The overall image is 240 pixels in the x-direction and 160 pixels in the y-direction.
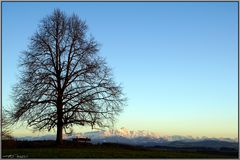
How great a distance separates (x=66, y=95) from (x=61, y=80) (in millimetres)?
1472

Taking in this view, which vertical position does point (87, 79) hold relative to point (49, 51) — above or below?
below

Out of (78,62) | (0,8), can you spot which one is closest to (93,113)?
(78,62)

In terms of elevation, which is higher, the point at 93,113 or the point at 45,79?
the point at 45,79

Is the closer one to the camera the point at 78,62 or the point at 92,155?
the point at 92,155

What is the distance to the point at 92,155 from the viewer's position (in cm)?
2691

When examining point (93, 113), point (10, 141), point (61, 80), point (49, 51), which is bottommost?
point (10, 141)

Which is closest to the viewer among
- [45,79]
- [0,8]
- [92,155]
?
[0,8]

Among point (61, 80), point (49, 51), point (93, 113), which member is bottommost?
point (93, 113)

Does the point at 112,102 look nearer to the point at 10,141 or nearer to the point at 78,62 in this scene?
the point at 78,62

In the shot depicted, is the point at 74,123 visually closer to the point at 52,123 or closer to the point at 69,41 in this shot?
the point at 52,123

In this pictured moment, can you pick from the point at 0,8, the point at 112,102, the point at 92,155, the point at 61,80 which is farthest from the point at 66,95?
the point at 0,8

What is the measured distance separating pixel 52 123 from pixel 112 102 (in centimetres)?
543

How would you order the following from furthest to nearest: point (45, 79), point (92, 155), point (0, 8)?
point (45, 79), point (92, 155), point (0, 8)

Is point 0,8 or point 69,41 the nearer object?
point 0,8
